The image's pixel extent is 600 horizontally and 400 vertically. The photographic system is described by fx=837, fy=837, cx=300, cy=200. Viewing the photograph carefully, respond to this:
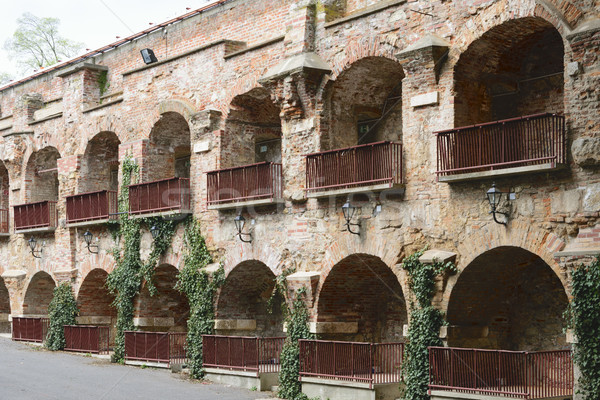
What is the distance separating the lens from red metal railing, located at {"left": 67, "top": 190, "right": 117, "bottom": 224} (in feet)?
79.6

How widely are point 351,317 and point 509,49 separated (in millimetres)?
6614

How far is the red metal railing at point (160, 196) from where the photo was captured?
70.6 feet

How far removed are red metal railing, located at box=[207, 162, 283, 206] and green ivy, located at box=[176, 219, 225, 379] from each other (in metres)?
1.37

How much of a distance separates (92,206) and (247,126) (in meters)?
6.40

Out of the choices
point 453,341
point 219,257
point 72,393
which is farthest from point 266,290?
point 453,341

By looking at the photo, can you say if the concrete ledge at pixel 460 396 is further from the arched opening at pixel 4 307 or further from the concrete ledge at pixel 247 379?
the arched opening at pixel 4 307

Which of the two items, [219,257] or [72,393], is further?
[219,257]

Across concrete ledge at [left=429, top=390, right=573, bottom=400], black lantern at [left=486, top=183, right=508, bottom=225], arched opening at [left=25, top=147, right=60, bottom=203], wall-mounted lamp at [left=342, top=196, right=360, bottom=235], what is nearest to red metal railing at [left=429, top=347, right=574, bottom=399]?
concrete ledge at [left=429, top=390, right=573, bottom=400]

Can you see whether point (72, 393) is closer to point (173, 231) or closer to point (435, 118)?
point (173, 231)

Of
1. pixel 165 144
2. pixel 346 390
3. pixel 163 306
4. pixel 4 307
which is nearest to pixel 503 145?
pixel 346 390

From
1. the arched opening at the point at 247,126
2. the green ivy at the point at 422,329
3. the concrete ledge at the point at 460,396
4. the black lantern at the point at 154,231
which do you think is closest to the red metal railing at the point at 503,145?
the green ivy at the point at 422,329

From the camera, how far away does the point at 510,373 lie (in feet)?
44.0

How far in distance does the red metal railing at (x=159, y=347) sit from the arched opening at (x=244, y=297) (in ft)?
4.84

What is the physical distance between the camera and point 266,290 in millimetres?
21609
